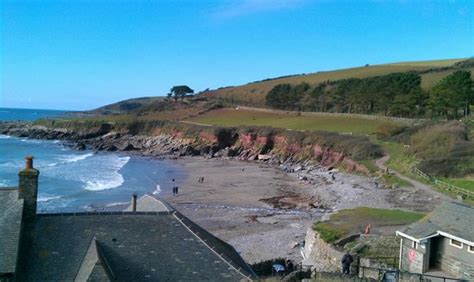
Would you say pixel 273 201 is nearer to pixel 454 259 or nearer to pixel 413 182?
pixel 413 182

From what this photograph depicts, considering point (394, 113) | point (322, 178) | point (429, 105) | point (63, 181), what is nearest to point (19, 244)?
point (63, 181)

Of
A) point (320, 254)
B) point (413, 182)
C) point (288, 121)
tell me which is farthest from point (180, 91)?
point (320, 254)

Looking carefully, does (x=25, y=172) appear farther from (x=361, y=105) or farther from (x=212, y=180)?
(x=361, y=105)

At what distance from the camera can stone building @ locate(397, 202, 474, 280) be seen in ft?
52.7

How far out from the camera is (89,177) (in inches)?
2266

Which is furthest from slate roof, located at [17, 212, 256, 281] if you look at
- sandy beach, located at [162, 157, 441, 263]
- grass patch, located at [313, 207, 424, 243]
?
sandy beach, located at [162, 157, 441, 263]

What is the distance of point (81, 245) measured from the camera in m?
11.8

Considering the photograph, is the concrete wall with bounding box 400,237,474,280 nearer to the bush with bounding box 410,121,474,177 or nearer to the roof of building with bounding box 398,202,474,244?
the roof of building with bounding box 398,202,474,244

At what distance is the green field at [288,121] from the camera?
269 feet

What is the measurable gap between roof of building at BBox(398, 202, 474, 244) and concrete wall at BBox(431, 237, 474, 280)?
1.16 ft

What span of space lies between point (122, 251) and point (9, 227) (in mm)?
2618

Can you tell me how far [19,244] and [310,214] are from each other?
29955mm

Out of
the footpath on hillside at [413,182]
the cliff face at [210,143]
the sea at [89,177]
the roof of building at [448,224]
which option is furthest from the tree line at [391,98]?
the roof of building at [448,224]

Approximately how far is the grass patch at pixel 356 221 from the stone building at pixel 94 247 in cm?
1230
